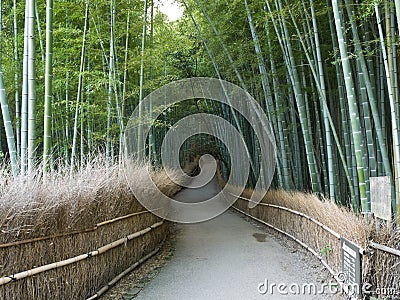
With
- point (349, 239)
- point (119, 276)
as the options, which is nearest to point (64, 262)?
point (119, 276)

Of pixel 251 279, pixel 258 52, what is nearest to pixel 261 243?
pixel 251 279

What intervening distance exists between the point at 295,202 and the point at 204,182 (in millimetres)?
13631

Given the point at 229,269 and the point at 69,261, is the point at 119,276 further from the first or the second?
the point at 229,269

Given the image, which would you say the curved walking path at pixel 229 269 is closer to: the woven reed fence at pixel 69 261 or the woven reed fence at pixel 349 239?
the woven reed fence at pixel 349 239

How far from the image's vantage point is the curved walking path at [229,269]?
343cm

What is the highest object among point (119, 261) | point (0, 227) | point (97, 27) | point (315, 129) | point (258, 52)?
point (97, 27)

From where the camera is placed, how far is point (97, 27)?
264 inches

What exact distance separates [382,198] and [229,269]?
186cm

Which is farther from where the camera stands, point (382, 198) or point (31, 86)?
point (31, 86)

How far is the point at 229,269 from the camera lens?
4.10 meters

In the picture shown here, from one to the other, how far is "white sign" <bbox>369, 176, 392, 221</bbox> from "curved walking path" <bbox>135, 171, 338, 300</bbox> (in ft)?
2.90

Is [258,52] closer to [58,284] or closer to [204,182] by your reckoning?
[58,284]

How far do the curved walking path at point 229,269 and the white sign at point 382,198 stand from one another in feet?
2.90

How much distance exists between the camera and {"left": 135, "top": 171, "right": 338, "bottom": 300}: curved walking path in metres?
3.43
